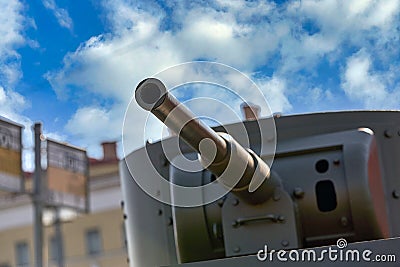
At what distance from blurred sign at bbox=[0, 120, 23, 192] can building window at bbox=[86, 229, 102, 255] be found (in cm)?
1376

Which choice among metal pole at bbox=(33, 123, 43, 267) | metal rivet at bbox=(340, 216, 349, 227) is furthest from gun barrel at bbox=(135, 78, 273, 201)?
metal pole at bbox=(33, 123, 43, 267)

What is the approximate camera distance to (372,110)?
148 inches

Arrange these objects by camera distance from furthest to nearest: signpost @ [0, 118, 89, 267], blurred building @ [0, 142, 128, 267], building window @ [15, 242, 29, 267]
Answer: building window @ [15, 242, 29, 267], blurred building @ [0, 142, 128, 267], signpost @ [0, 118, 89, 267]

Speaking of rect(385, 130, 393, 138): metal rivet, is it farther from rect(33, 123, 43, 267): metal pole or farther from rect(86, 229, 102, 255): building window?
rect(86, 229, 102, 255): building window

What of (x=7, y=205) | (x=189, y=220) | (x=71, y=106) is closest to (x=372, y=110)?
(x=189, y=220)

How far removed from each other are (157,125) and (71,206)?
775 centimetres

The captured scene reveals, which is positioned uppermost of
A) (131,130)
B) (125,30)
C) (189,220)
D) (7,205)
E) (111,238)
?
(7,205)

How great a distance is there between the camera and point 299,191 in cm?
337

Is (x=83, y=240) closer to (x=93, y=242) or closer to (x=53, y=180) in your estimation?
(x=93, y=242)

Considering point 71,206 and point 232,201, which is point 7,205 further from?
point 232,201

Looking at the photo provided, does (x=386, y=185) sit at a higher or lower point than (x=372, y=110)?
lower

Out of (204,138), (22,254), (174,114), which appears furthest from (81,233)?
(174,114)

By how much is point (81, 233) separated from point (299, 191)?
19.8m

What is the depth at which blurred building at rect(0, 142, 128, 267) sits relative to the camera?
21344 mm
